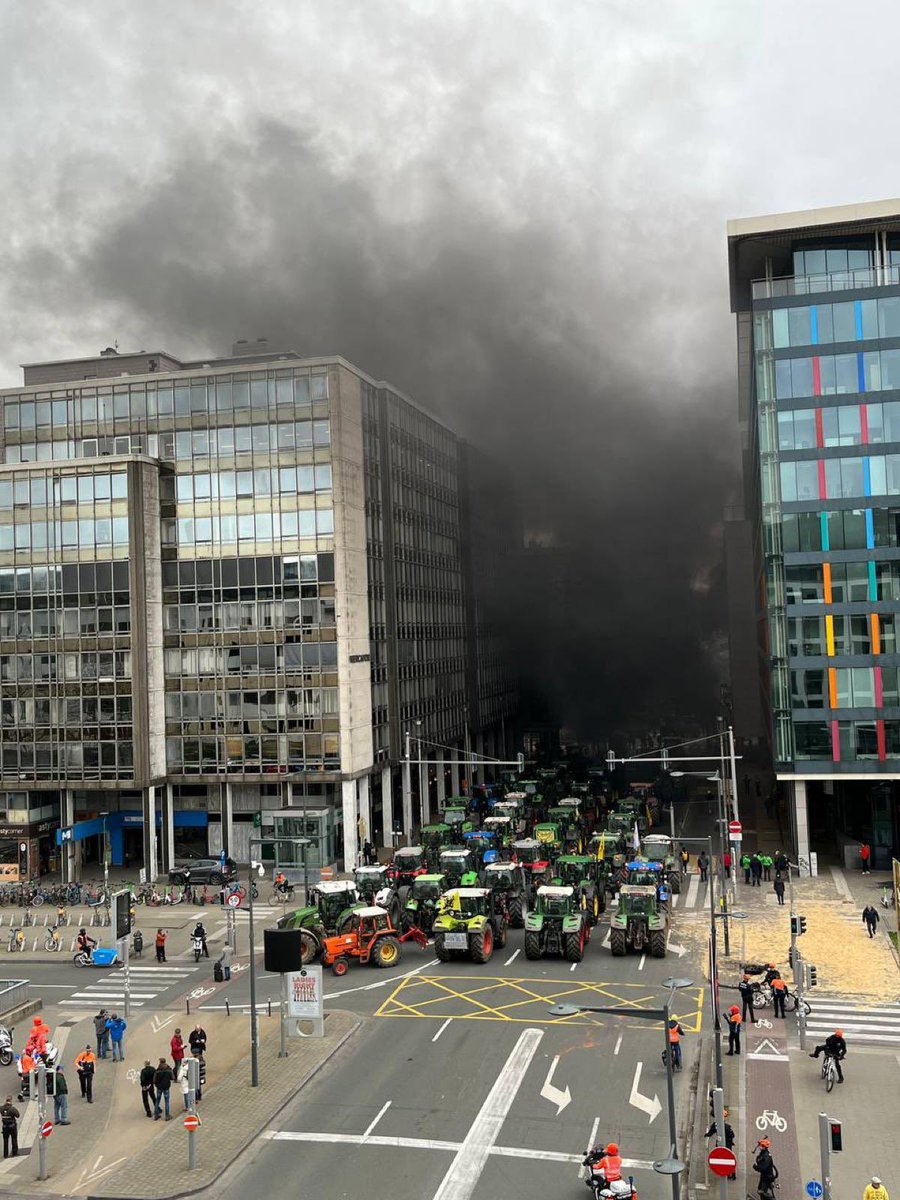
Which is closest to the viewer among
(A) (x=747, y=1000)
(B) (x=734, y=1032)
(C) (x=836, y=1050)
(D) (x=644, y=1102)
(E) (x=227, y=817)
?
(D) (x=644, y=1102)

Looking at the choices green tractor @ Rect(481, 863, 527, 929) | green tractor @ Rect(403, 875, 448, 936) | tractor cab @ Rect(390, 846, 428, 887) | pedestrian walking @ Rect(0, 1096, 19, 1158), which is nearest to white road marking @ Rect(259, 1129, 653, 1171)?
pedestrian walking @ Rect(0, 1096, 19, 1158)

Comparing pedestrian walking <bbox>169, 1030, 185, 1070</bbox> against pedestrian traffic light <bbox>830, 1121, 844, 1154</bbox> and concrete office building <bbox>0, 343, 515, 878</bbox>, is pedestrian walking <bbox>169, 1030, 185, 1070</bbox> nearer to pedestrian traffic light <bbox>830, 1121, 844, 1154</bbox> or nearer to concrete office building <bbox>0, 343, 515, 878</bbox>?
pedestrian traffic light <bbox>830, 1121, 844, 1154</bbox>

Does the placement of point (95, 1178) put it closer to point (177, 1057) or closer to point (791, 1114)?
point (177, 1057)

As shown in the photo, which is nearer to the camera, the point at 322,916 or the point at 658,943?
the point at 658,943

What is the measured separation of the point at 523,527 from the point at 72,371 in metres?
60.8

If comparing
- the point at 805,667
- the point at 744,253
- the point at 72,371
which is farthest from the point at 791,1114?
the point at 72,371

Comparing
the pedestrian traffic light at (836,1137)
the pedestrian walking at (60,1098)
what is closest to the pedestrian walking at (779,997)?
the pedestrian traffic light at (836,1137)

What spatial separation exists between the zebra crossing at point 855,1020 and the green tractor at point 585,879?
10904 millimetres

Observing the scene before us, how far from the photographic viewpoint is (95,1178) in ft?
75.5

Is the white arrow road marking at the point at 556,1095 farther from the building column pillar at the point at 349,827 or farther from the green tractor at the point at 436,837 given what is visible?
the building column pillar at the point at 349,827

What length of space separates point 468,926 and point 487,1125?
44.5ft

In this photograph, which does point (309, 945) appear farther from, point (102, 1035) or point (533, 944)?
point (102, 1035)

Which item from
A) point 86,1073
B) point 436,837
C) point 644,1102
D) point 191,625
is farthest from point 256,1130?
point 191,625

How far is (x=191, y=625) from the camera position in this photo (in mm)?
66250
